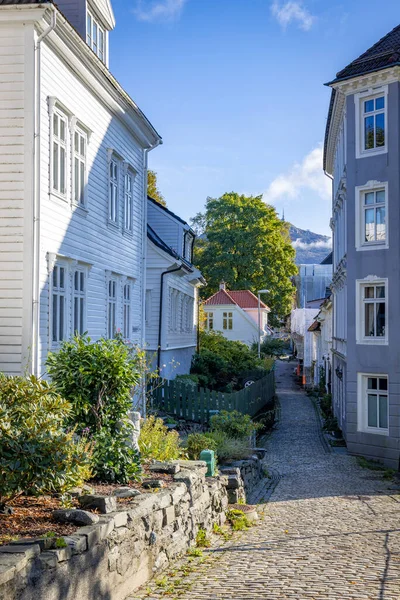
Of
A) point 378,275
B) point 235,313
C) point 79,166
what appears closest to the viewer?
point 79,166

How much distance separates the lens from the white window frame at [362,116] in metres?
22.4

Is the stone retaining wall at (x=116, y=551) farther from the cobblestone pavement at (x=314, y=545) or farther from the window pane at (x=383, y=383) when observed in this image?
the window pane at (x=383, y=383)

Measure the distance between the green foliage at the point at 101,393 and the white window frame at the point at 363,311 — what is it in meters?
14.2

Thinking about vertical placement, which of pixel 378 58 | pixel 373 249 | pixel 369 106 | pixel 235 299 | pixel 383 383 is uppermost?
pixel 378 58

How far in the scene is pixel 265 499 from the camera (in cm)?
1573

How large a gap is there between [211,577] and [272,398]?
29625 mm

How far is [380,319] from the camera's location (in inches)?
891

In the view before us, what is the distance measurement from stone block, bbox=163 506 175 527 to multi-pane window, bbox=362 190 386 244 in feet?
51.0

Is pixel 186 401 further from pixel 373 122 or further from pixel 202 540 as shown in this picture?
pixel 202 540

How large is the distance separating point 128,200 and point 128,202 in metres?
0.06

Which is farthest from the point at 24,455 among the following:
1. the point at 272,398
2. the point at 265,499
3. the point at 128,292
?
the point at 272,398

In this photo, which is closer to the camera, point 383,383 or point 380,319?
point 380,319

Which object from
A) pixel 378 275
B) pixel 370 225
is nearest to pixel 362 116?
pixel 370 225

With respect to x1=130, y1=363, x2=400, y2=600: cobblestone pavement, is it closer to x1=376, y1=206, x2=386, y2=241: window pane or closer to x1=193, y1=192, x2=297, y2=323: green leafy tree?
x1=376, y1=206, x2=386, y2=241: window pane
